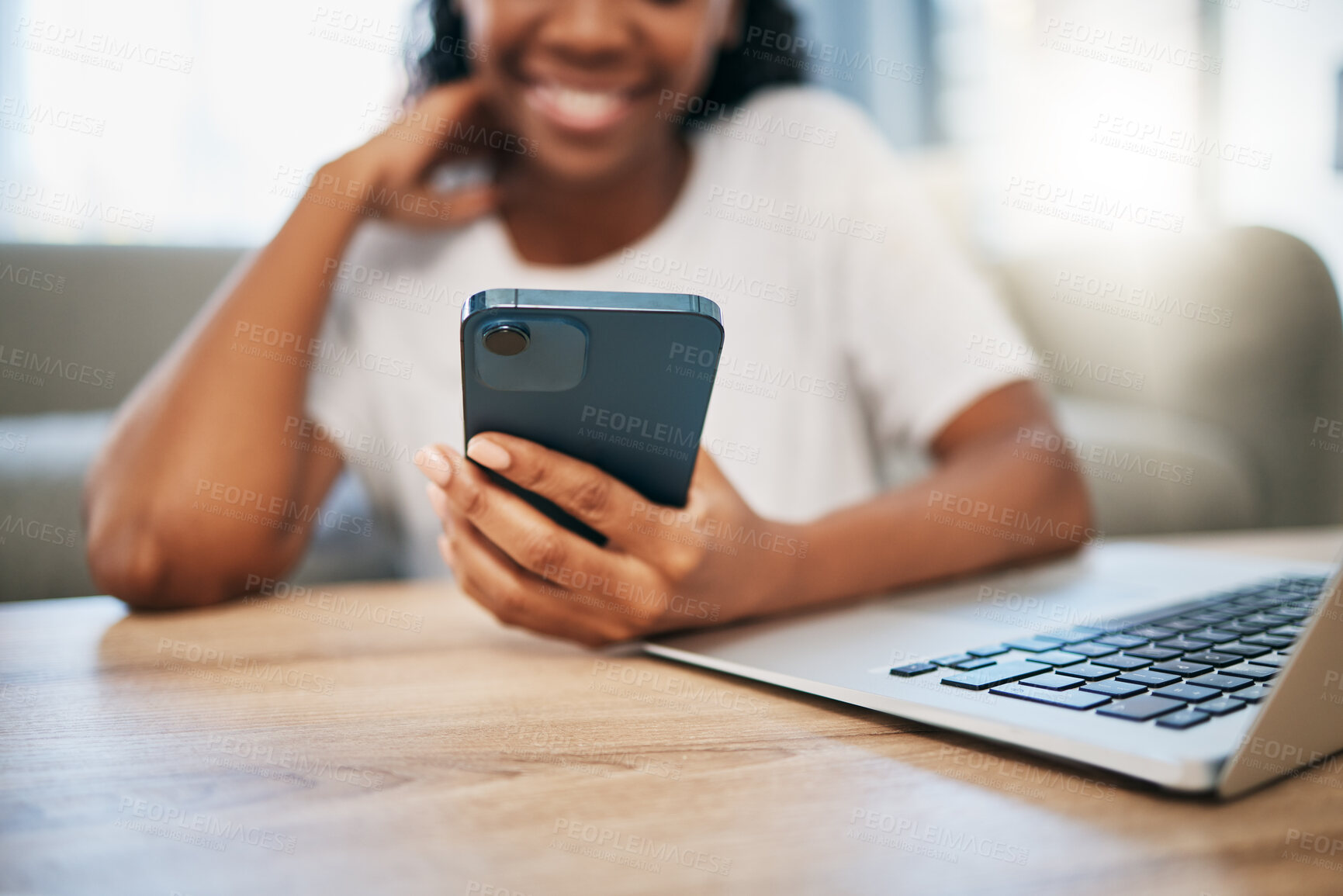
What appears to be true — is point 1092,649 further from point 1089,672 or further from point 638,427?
point 638,427

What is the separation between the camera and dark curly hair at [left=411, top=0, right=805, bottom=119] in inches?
45.9

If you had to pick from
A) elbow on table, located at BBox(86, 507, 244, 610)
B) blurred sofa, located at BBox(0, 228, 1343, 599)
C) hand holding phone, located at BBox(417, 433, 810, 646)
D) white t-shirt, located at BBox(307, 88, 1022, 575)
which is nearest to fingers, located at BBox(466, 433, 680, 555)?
hand holding phone, located at BBox(417, 433, 810, 646)

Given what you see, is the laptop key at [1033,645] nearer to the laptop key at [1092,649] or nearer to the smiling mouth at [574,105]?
the laptop key at [1092,649]

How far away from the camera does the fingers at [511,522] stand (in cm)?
49

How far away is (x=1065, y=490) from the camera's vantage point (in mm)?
807

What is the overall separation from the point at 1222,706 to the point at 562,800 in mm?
244

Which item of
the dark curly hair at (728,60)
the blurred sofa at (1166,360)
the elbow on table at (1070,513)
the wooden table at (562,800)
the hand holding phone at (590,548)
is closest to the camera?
the wooden table at (562,800)

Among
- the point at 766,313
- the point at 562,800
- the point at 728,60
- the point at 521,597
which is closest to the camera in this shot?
the point at 562,800

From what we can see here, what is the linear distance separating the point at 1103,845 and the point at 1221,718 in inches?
3.7

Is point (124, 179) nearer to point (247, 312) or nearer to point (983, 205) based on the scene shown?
point (247, 312)

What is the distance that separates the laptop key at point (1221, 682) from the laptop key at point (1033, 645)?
2.6 inches

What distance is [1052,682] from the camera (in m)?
0.39

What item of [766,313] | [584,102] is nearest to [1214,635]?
[766,313]

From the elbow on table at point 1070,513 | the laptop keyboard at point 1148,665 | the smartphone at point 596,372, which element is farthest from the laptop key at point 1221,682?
the elbow on table at point 1070,513
